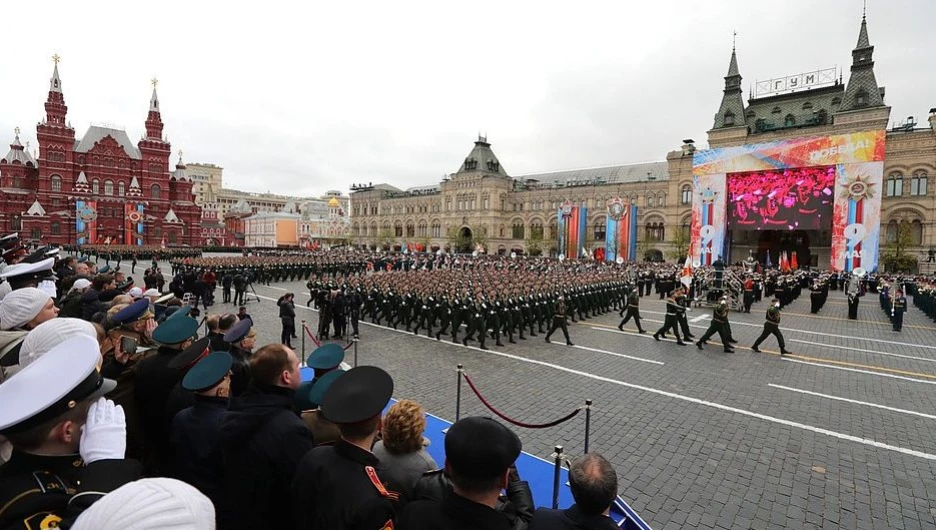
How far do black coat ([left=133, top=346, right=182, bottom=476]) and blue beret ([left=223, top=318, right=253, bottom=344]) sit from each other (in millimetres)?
855

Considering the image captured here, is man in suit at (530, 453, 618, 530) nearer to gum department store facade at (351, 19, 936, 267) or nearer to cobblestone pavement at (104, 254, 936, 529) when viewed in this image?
cobblestone pavement at (104, 254, 936, 529)

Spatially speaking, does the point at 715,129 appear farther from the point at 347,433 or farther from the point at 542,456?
the point at 347,433

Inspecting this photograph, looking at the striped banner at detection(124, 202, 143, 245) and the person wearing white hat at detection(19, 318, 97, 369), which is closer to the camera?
the person wearing white hat at detection(19, 318, 97, 369)

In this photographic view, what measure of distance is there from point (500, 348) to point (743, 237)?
47.6m

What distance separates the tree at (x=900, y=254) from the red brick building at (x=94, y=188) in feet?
274

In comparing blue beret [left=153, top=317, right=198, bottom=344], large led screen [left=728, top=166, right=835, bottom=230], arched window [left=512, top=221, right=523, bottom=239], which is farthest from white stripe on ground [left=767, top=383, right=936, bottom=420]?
arched window [left=512, top=221, right=523, bottom=239]

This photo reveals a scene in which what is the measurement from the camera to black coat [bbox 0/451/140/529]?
1584mm

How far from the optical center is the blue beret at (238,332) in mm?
4715

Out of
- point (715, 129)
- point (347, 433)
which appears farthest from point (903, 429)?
point (715, 129)

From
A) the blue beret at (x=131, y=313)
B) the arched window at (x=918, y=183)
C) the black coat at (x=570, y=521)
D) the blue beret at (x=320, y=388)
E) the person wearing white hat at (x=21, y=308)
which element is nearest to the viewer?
the black coat at (x=570, y=521)

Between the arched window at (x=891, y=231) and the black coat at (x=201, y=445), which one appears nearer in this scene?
the black coat at (x=201, y=445)

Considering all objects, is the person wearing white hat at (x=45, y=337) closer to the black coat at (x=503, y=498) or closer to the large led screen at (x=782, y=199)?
the black coat at (x=503, y=498)

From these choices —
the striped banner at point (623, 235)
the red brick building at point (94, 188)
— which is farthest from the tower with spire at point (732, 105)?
the red brick building at point (94, 188)

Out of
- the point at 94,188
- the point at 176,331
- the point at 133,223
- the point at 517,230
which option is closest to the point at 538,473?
the point at 176,331
